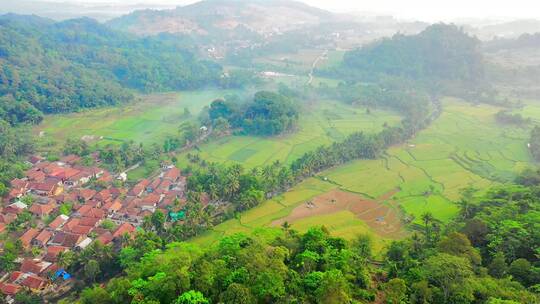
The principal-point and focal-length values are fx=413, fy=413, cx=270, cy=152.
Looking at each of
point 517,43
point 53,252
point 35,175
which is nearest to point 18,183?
point 35,175

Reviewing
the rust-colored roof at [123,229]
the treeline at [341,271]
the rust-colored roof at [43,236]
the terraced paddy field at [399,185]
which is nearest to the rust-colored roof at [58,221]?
the rust-colored roof at [43,236]

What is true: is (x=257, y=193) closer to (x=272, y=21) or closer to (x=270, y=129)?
(x=270, y=129)

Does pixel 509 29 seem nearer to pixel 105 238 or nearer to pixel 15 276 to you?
pixel 105 238

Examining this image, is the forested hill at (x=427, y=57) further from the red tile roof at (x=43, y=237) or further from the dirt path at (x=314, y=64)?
the red tile roof at (x=43, y=237)

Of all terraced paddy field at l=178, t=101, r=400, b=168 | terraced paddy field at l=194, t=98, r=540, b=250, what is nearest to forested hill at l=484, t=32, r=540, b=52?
terraced paddy field at l=194, t=98, r=540, b=250

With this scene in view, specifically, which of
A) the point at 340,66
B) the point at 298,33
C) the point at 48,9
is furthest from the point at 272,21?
the point at 48,9

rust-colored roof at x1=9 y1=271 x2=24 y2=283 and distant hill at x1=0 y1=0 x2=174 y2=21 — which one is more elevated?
distant hill at x1=0 y1=0 x2=174 y2=21

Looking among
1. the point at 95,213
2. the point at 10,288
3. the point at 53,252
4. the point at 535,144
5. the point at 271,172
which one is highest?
the point at 535,144

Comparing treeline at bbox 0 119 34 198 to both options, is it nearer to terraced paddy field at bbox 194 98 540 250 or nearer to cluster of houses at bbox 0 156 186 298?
cluster of houses at bbox 0 156 186 298
